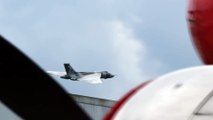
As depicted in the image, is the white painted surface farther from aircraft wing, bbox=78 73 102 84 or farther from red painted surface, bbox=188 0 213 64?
aircraft wing, bbox=78 73 102 84

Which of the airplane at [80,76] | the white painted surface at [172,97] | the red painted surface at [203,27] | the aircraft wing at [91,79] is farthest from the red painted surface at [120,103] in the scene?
the airplane at [80,76]

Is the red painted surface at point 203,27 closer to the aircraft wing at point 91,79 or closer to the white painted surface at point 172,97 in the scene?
the white painted surface at point 172,97

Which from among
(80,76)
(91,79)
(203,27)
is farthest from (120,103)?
(80,76)

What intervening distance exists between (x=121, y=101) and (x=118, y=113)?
0.26 m

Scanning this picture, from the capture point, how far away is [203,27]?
610 cm

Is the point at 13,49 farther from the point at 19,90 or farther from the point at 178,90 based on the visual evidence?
the point at 178,90

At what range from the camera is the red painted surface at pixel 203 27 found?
6.04 metres

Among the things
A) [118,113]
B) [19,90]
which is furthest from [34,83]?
[118,113]

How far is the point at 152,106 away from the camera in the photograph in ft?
13.3

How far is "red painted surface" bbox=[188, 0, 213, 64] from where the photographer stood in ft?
19.8

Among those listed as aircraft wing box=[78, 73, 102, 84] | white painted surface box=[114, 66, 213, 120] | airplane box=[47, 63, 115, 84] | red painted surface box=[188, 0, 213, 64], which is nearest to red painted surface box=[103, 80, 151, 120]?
white painted surface box=[114, 66, 213, 120]

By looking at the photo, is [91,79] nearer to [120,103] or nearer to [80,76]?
[80,76]

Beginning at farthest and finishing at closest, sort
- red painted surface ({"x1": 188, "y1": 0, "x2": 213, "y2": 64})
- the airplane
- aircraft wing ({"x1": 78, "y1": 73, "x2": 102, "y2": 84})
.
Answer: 1. the airplane
2. aircraft wing ({"x1": 78, "y1": 73, "x2": 102, "y2": 84})
3. red painted surface ({"x1": 188, "y1": 0, "x2": 213, "y2": 64})

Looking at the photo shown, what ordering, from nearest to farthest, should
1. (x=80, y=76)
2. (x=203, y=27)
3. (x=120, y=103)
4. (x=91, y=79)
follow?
(x=120, y=103) < (x=203, y=27) < (x=91, y=79) < (x=80, y=76)
